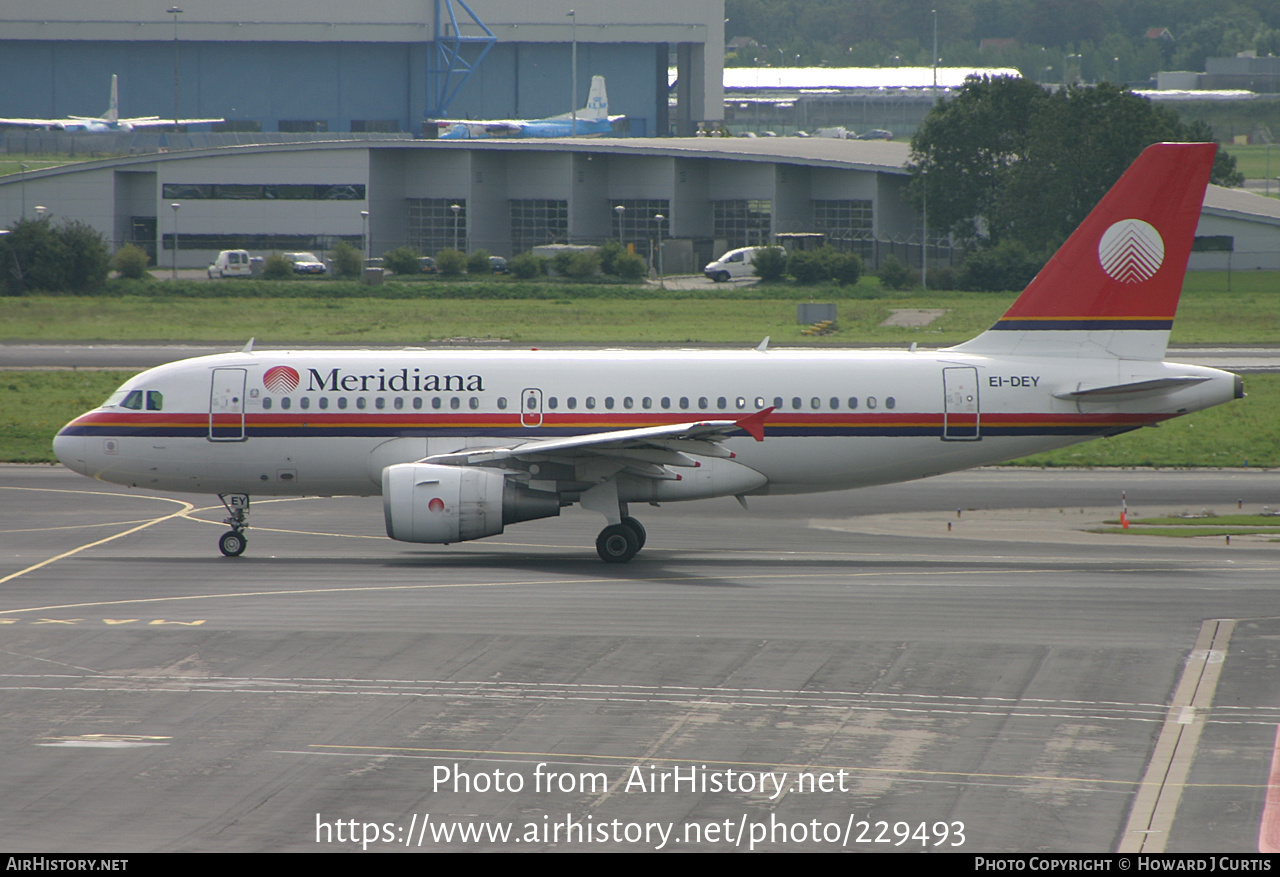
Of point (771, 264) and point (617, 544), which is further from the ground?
point (771, 264)

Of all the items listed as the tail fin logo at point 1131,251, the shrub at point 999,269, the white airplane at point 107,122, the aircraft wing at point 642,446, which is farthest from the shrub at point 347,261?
the tail fin logo at point 1131,251

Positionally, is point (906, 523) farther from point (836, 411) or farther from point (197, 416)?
point (197, 416)

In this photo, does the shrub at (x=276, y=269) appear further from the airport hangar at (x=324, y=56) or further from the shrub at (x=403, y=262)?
the airport hangar at (x=324, y=56)

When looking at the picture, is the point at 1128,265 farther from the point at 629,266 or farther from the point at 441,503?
the point at 629,266

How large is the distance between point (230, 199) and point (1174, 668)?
342 ft

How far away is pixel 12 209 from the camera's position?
111 m

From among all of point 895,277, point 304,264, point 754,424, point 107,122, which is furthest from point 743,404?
point 107,122

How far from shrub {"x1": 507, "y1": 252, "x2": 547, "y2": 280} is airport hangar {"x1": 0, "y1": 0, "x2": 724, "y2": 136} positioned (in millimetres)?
56781

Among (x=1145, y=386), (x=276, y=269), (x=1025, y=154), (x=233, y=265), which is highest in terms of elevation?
(x=1025, y=154)

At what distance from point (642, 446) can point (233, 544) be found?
9.16 metres

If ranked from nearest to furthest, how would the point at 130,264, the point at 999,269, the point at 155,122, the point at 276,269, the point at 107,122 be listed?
the point at 999,269
the point at 130,264
the point at 276,269
the point at 155,122
the point at 107,122

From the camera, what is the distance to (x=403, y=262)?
107625mm

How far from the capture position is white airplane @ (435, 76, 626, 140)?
490 ft

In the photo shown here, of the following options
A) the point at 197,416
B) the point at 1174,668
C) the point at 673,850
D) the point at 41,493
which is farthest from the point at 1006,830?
the point at 41,493
